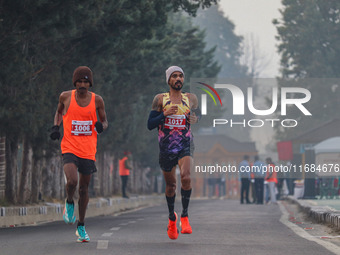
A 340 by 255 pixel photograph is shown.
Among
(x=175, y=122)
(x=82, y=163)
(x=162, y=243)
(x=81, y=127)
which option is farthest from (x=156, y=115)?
(x=162, y=243)

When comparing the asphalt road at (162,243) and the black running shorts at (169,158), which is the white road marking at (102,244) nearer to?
the asphalt road at (162,243)

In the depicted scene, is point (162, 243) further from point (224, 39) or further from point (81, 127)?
point (224, 39)

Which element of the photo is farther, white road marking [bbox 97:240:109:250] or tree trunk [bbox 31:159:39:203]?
tree trunk [bbox 31:159:39:203]

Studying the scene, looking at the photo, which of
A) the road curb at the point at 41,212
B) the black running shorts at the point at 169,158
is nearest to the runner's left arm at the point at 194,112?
the black running shorts at the point at 169,158

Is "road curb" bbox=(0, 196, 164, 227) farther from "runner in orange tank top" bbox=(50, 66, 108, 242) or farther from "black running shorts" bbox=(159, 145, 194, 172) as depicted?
"runner in orange tank top" bbox=(50, 66, 108, 242)

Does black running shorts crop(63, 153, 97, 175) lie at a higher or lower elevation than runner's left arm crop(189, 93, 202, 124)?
lower

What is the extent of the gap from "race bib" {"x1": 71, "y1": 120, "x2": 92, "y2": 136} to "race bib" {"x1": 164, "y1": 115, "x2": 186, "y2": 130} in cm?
112

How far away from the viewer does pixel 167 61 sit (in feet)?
133

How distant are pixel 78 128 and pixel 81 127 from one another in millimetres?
39

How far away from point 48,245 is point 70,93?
189cm

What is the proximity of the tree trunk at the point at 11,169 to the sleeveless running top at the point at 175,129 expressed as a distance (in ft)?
46.9

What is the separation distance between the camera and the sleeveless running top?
1302 cm

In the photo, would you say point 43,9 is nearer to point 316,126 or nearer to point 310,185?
point 310,185

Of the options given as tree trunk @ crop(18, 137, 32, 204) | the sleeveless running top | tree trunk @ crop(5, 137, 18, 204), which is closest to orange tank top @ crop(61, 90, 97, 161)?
the sleeveless running top
